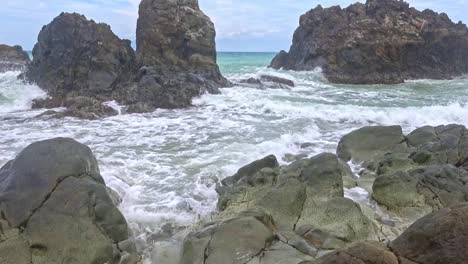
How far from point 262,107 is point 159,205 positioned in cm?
945

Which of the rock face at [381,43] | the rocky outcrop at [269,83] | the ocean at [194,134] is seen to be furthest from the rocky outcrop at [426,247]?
the rock face at [381,43]

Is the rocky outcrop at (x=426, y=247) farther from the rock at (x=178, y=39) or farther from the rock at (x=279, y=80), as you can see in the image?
the rock at (x=279, y=80)

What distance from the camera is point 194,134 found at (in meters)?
10.9

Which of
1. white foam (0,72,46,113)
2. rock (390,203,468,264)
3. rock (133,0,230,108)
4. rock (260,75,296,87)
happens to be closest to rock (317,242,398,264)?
rock (390,203,468,264)

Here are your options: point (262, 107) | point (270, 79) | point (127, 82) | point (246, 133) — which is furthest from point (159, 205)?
point (270, 79)

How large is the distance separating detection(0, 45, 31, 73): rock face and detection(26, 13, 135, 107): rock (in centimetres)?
1131

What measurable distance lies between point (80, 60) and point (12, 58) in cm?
1908

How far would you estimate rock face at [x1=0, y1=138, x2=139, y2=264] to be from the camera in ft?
14.4

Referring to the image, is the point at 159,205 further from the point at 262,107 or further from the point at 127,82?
the point at 127,82

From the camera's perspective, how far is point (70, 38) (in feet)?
60.3

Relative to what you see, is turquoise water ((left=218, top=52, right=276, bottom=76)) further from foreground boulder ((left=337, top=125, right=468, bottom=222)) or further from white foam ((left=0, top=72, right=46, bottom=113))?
foreground boulder ((left=337, top=125, right=468, bottom=222))

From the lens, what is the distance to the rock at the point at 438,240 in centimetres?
243

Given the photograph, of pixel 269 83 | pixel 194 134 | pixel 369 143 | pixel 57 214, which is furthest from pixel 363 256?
pixel 269 83

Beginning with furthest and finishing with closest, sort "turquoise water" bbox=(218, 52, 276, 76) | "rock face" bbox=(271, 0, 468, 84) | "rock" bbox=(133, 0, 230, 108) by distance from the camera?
1. "turquoise water" bbox=(218, 52, 276, 76)
2. "rock face" bbox=(271, 0, 468, 84)
3. "rock" bbox=(133, 0, 230, 108)
